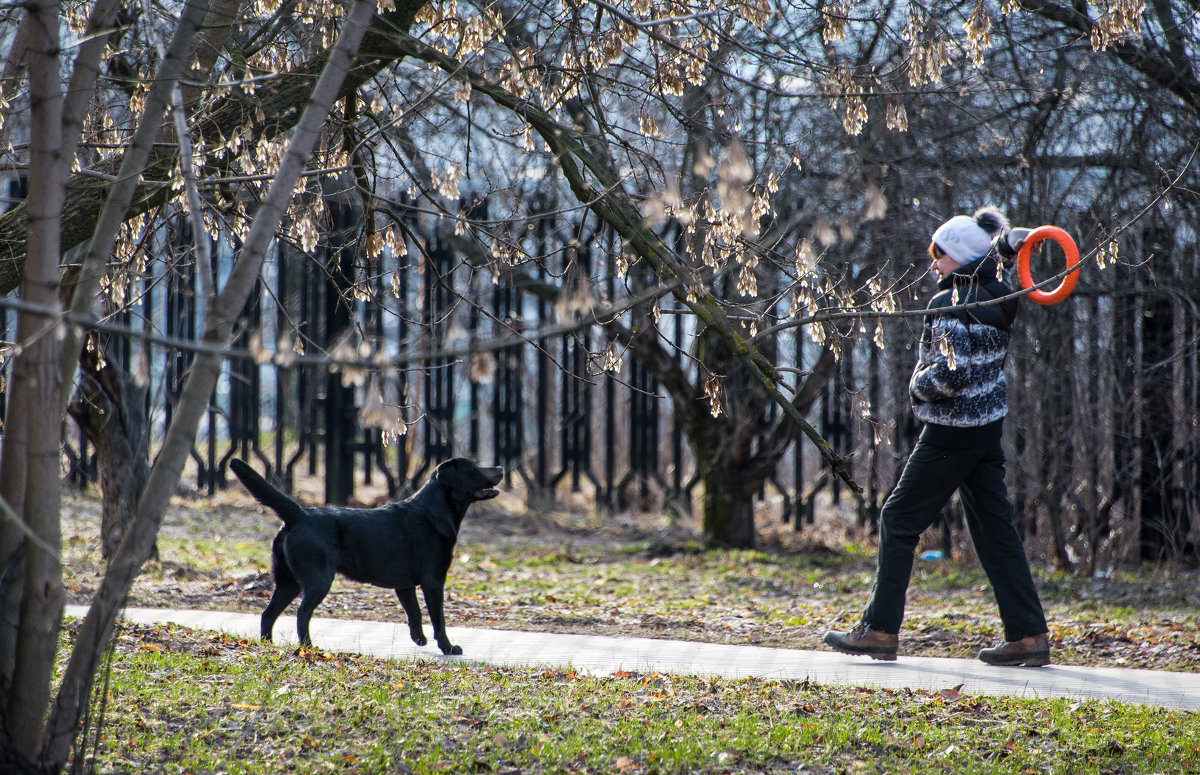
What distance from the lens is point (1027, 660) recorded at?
5.34 metres

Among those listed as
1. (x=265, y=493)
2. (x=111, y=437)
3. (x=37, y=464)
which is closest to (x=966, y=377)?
(x=265, y=493)

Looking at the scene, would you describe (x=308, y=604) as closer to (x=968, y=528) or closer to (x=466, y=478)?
(x=466, y=478)

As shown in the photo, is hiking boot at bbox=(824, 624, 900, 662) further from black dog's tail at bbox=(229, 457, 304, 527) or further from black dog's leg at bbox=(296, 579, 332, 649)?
black dog's tail at bbox=(229, 457, 304, 527)

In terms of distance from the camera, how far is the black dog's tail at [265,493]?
484 centimetres

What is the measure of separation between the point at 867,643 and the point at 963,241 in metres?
2.06

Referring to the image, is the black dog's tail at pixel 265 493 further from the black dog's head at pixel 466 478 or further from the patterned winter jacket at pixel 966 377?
the patterned winter jacket at pixel 966 377

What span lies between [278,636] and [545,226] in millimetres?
6691

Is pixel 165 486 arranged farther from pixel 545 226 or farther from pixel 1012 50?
pixel 545 226

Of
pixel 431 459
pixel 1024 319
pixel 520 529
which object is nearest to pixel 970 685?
pixel 1024 319

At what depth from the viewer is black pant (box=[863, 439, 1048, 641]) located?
5340 mm

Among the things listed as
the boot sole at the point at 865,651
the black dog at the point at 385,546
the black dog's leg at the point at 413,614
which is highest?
the black dog at the point at 385,546

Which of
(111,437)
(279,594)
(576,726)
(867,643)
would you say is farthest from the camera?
(111,437)

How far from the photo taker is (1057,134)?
29.7 feet

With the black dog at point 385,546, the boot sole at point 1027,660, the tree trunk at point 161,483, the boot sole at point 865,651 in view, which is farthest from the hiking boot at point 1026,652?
the tree trunk at point 161,483
